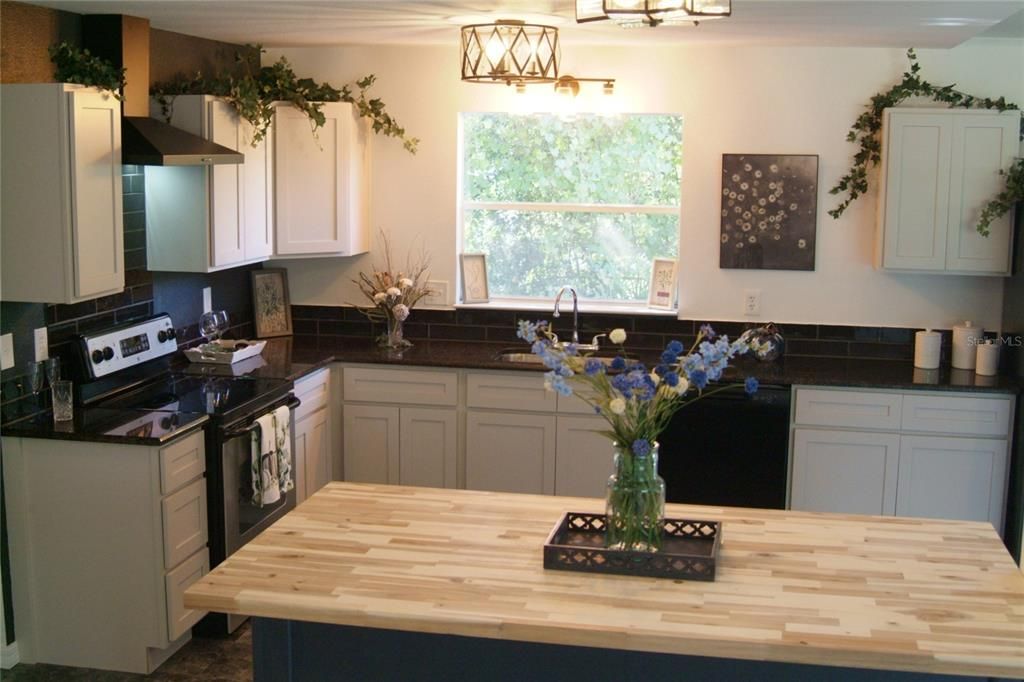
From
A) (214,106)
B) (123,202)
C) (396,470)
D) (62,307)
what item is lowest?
(396,470)

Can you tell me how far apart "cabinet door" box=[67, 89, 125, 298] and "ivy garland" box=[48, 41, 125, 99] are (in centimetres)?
6

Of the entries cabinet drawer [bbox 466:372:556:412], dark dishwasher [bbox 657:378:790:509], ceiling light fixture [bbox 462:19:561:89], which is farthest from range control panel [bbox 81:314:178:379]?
dark dishwasher [bbox 657:378:790:509]

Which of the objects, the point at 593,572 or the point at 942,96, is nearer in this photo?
the point at 593,572

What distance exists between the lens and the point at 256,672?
9.20ft

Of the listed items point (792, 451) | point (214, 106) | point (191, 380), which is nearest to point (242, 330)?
point (191, 380)

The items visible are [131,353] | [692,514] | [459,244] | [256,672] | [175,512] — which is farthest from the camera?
[459,244]

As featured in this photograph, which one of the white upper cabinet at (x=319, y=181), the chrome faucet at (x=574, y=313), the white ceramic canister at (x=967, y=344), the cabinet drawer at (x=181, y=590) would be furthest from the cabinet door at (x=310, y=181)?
the white ceramic canister at (x=967, y=344)

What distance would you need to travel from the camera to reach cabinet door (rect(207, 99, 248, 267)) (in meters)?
4.90

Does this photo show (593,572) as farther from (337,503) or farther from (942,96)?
(942,96)

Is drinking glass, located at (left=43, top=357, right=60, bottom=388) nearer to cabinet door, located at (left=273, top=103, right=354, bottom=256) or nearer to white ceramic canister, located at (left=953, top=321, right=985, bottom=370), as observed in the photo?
cabinet door, located at (left=273, top=103, right=354, bottom=256)

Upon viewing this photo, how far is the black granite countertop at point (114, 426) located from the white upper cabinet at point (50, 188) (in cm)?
44

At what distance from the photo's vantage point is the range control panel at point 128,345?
4.44 m

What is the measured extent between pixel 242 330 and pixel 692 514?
329cm

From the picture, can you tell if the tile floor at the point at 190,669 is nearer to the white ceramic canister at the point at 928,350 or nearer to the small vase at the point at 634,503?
the small vase at the point at 634,503
